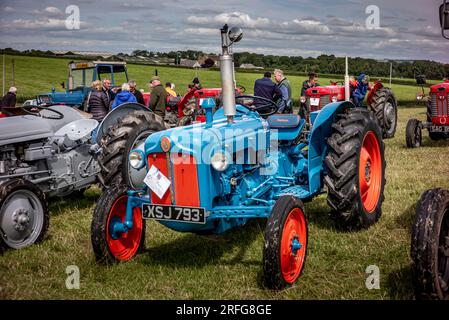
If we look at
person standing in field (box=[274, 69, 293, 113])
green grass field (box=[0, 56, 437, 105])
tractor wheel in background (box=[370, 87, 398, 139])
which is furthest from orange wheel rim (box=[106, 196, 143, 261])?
green grass field (box=[0, 56, 437, 105])

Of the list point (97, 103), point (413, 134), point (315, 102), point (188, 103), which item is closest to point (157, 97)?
point (188, 103)

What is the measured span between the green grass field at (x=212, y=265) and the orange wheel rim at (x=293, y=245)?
12 cm

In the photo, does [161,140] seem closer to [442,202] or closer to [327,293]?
[327,293]

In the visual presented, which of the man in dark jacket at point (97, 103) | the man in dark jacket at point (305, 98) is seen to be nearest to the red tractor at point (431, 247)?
the man in dark jacket at point (97, 103)

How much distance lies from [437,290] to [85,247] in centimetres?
325

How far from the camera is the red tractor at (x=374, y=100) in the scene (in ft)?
43.3

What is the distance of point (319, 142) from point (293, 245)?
181cm

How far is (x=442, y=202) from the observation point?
322 centimetres

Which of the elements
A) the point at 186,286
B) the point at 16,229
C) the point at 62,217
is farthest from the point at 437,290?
the point at 62,217

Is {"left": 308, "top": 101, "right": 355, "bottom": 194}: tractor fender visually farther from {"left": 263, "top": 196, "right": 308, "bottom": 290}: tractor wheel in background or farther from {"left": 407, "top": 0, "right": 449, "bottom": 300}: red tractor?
{"left": 407, "top": 0, "right": 449, "bottom": 300}: red tractor

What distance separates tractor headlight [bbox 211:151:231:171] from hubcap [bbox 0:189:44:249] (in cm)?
216

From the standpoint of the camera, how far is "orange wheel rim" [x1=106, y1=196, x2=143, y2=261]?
4.25 m

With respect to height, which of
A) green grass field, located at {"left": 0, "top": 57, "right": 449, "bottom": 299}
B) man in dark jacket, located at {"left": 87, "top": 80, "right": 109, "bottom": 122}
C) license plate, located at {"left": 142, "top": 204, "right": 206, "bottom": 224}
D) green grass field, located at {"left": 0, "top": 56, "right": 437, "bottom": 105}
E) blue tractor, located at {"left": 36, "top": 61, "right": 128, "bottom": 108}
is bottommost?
green grass field, located at {"left": 0, "top": 57, "right": 449, "bottom": 299}
